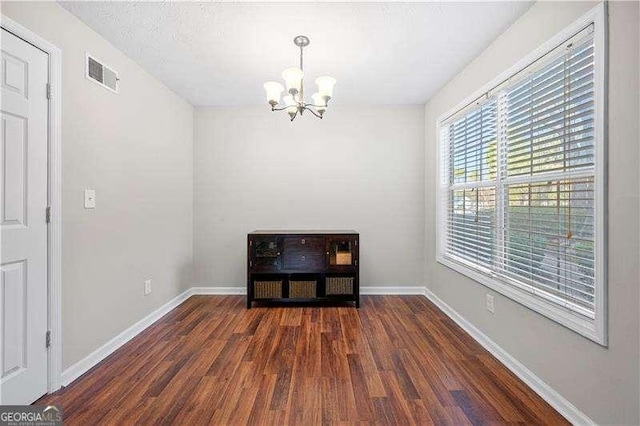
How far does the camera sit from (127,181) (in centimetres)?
256

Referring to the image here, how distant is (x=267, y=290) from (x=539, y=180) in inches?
108

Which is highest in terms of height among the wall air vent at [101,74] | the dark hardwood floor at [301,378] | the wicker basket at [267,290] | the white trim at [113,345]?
the wall air vent at [101,74]

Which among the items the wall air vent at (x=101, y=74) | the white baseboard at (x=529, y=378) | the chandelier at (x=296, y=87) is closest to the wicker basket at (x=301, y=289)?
the white baseboard at (x=529, y=378)

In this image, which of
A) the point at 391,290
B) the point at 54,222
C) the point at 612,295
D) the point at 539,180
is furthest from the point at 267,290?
the point at 612,295

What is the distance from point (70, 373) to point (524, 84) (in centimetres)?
362

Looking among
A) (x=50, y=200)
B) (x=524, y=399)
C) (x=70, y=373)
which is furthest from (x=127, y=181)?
(x=524, y=399)

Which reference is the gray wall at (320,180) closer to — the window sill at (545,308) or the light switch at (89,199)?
the window sill at (545,308)

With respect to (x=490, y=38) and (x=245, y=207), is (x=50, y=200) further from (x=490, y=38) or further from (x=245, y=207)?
(x=490, y=38)

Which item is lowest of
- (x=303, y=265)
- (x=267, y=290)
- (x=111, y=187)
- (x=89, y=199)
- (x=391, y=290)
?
(x=391, y=290)

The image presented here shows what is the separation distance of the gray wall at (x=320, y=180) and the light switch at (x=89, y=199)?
171cm

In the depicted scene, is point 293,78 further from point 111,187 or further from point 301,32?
point 111,187

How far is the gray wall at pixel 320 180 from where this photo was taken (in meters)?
3.84

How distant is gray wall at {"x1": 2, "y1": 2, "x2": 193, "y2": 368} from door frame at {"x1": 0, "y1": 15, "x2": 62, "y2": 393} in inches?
2.1

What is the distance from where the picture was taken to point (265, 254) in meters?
3.44
